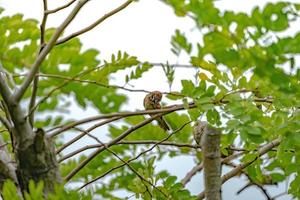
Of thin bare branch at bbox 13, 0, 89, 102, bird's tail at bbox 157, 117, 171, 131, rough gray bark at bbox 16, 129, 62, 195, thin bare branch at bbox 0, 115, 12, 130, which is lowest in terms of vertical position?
rough gray bark at bbox 16, 129, 62, 195

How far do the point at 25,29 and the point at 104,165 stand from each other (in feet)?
1.75

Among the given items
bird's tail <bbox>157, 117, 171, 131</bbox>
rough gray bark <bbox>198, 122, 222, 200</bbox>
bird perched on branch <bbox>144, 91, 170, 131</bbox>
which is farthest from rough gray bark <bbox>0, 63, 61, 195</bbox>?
bird's tail <bbox>157, 117, 171, 131</bbox>

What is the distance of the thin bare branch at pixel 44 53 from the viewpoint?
124 cm

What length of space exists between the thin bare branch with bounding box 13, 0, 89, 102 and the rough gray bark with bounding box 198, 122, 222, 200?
351mm

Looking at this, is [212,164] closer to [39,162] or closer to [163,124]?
[39,162]

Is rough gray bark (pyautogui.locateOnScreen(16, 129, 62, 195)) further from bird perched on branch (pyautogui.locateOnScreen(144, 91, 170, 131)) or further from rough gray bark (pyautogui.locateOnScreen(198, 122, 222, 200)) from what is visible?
bird perched on branch (pyautogui.locateOnScreen(144, 91, 170, 131))

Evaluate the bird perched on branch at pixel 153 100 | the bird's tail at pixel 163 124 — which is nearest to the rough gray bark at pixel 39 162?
the bird perched on branch at pixel 153 100

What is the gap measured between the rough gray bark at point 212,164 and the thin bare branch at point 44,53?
35 cm

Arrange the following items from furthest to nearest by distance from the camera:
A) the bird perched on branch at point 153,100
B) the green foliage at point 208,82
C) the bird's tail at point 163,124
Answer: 1. the bird's tail at point 163,124
2. the bird perched on branch at point 153,100
3. the green foliage at point 208,82

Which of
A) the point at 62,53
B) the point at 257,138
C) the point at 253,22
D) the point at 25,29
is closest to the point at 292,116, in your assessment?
the point at 257,138

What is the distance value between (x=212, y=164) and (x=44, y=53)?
388mm

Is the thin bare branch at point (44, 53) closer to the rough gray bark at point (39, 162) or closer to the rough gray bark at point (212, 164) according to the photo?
the rough gray bark at point (39, 162)

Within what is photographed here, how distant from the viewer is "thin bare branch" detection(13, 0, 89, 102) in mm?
1244

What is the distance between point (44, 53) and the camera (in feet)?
4.08
